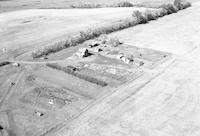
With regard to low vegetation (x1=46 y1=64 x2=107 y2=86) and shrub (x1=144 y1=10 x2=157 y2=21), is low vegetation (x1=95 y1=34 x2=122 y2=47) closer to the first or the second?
low vegetation (x1=46 y1=64 x2=107 y2=86)

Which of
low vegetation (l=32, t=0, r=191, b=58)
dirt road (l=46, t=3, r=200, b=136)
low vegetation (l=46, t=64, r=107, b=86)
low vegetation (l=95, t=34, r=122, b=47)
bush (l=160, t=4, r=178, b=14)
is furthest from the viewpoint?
bush (l=160, t=4, r=178, b=14)

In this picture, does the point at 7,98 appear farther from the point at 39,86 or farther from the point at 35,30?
the point at 35,30

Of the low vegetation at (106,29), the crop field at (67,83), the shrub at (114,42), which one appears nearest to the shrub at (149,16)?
the low vegetation at (106,29)

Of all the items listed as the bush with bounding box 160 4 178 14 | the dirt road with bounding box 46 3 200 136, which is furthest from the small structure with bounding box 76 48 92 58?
the bush with bounding box 160 4 178 14

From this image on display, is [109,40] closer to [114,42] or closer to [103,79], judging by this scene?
[114,42]

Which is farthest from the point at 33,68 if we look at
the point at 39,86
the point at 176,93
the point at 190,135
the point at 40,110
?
the point at 190,135

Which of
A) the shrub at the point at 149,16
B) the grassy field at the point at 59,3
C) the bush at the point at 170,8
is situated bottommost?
the shrub at the point at 149,16

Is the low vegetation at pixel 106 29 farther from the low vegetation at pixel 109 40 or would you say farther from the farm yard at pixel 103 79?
the low vegetation at pixel 109 40
